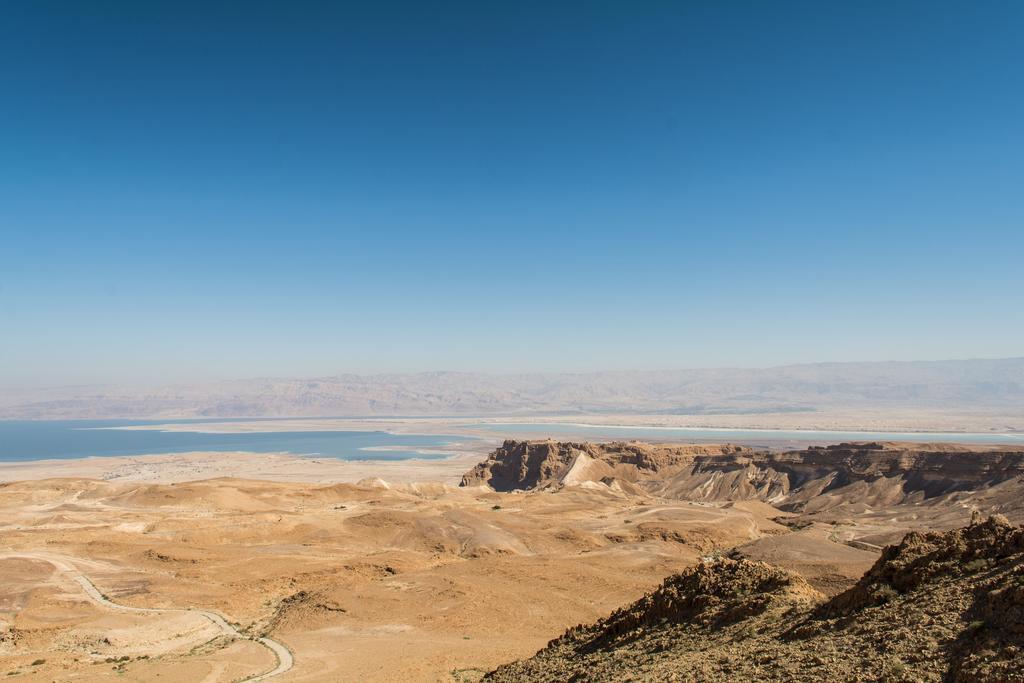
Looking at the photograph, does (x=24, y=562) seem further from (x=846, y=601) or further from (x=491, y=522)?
(x=846, y=601)

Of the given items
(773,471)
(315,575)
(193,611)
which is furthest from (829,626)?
(773,471)

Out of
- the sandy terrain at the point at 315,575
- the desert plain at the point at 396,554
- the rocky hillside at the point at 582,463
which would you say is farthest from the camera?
the rocky hillside at the point at 582,463

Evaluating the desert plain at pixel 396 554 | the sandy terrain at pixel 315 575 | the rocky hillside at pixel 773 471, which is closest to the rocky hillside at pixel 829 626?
the desert plain at pixel 396 554

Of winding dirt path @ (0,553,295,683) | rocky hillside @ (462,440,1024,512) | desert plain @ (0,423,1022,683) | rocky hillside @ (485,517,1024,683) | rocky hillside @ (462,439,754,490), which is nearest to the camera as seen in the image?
rocky hillside @ (485,517,1024,683)

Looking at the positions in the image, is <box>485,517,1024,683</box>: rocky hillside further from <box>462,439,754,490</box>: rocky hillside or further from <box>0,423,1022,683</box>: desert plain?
<box>462,439,754,490</box>: rocky hillside

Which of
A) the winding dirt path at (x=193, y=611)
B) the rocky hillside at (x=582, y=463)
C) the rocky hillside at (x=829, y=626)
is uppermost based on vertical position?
the rocky hillside at (x=829, y=626)

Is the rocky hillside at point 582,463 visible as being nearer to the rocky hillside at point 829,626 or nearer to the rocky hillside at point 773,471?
the rocky hillside at point 773,471

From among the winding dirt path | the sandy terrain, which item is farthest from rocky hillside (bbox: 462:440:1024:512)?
the winding dirt path
